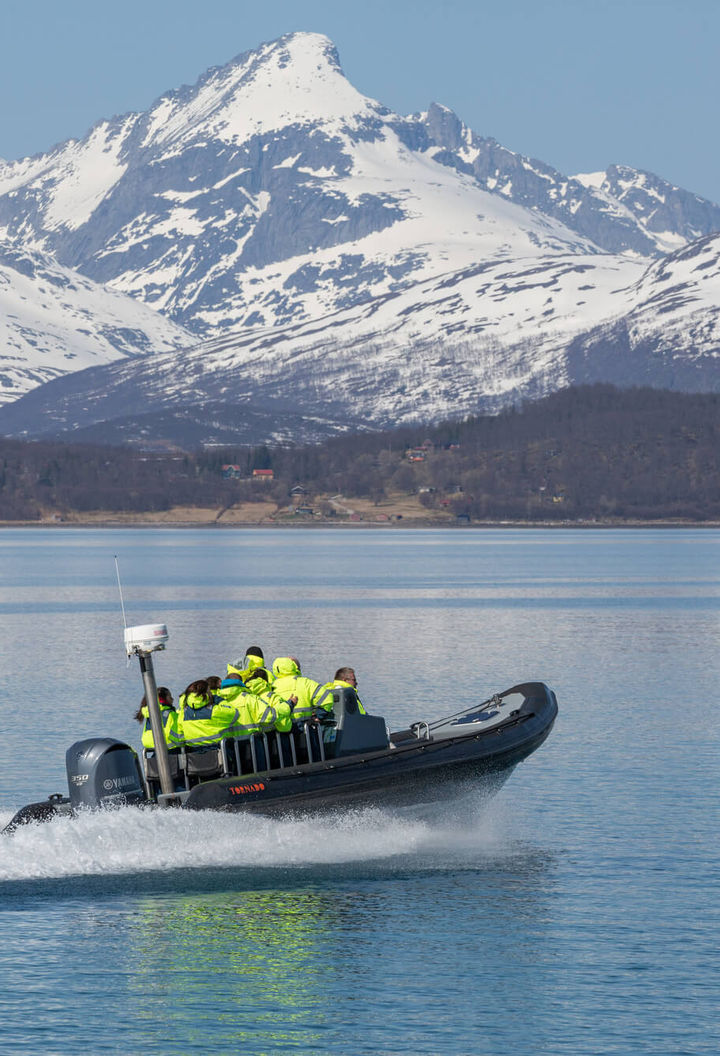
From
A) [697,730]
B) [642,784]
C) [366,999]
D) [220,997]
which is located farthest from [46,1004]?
[697,730]

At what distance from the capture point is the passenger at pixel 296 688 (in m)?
27.5

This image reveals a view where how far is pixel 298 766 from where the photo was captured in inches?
1059

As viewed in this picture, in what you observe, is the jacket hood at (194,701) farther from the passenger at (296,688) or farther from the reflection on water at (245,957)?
the reflection on water at (245,957)

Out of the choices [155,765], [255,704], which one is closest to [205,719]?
[255,704]

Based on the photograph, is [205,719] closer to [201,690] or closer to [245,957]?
[201,690]

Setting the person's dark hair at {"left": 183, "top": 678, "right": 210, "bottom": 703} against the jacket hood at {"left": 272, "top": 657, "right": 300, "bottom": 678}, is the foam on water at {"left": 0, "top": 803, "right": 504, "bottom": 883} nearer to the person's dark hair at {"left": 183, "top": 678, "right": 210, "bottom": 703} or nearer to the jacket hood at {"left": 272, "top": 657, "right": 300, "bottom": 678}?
the person's dark hair at {"left": 183, "top": 678, "right": 210, "bottom": 703}

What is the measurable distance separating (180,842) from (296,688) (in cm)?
317

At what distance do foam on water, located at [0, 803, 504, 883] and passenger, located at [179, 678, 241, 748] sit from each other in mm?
1275

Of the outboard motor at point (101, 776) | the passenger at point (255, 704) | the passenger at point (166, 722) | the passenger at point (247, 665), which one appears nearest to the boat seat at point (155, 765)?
the passenger at point (166, 722)

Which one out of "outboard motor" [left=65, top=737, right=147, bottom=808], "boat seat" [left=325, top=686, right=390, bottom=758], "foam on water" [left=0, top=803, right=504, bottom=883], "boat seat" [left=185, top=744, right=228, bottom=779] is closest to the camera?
"outboard motor" [left=65, top=737, right=147, bottom=808]

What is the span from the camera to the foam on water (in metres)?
25.5

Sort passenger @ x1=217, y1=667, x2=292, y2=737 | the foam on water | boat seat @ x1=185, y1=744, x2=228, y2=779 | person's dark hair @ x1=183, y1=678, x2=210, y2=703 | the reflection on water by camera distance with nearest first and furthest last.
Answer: the reflection on water < the foam on water < person's dark hair @ x1=183, y1=678, x2=210, y2=703 < boat seat @ x1=185, y1=744, x2=228, y2=779 < passenger @ x1=217, y1=667, x2=292, y2=737

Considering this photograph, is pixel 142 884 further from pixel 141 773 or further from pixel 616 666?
pixel 616 666

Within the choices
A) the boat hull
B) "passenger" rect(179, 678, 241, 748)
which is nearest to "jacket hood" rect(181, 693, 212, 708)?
"passenger" rect(179, 678, 241, 748)
